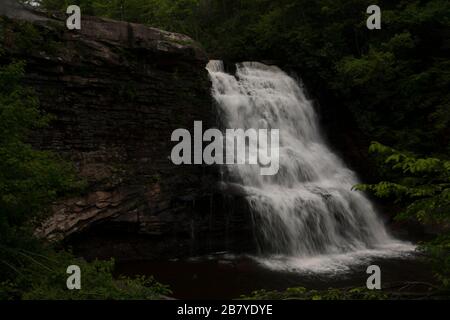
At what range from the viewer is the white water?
41.1 feet

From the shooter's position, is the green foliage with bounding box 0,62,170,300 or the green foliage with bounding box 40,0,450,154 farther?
the green foliage with bounding box 40,0,450,154

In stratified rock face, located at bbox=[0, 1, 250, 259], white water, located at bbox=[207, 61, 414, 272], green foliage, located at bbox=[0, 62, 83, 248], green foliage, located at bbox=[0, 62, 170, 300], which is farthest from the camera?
white water, located at bbox=[207, 61, 414, 272]

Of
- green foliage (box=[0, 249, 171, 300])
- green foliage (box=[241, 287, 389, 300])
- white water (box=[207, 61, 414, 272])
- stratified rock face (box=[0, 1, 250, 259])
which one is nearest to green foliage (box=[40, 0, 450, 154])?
white water (box=[207, 61, 414, 272])

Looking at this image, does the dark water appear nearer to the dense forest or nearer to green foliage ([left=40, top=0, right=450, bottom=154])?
the dense forest

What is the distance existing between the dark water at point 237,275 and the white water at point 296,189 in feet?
2.07

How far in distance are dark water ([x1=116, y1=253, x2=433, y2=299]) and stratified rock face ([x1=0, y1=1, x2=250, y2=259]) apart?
0.86 m

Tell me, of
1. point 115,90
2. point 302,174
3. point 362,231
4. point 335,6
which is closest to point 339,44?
point 335,6

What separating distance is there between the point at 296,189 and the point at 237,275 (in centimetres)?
425

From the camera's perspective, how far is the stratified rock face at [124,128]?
34.8ft

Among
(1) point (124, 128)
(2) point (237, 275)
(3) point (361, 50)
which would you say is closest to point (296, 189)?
(2) point (237, 275)

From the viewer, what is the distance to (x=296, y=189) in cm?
1388

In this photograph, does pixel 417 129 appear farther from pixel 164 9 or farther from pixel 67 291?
pixel 67 291

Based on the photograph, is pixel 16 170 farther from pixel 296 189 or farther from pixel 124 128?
pixel 296 189

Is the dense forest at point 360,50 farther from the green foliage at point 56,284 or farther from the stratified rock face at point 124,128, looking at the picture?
the green foliage at point 56,284
